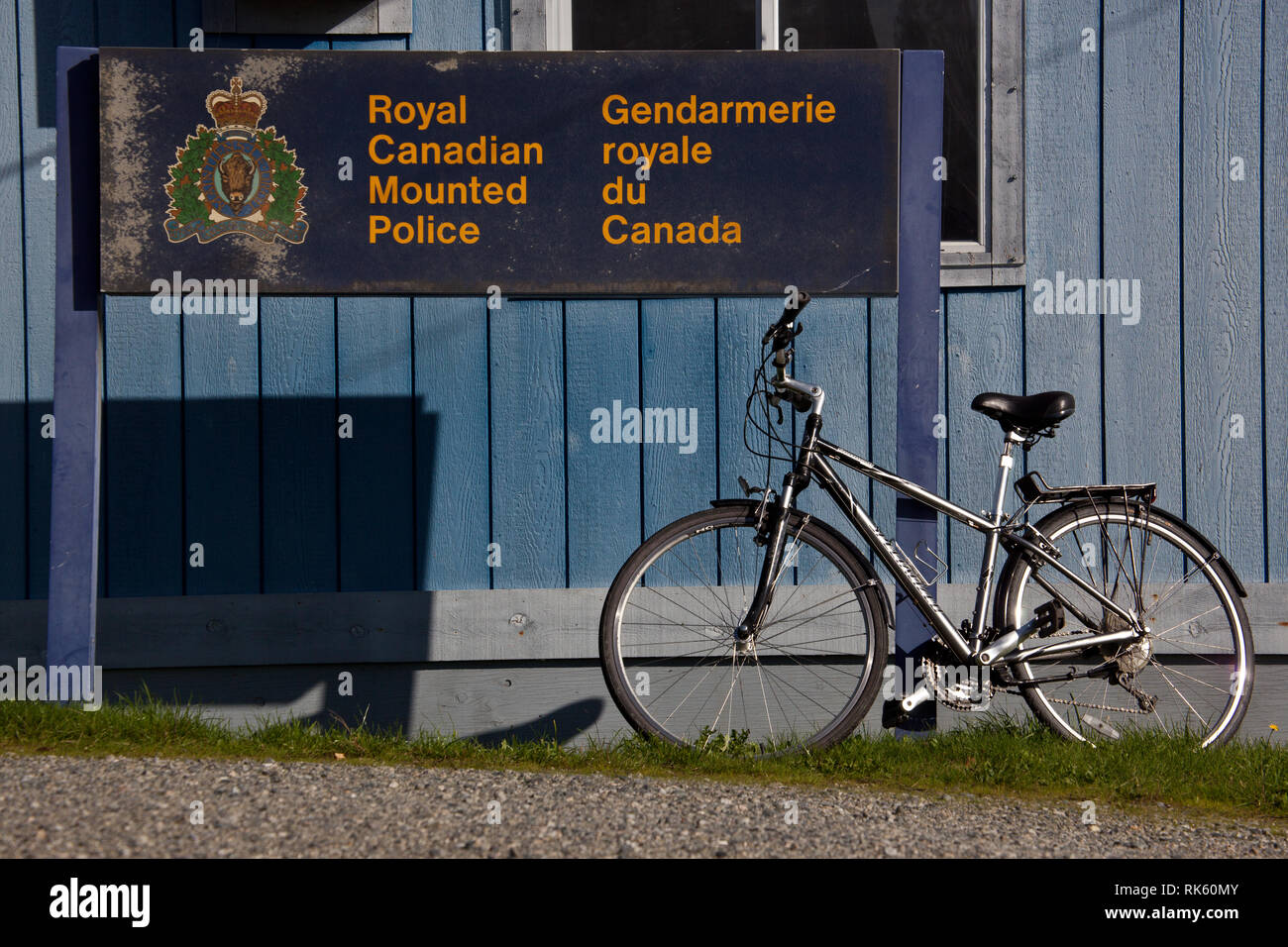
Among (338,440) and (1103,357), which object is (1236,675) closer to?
(1103,357)

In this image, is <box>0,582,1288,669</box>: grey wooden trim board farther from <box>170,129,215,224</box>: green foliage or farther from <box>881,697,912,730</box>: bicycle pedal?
<box>170,129,215,224</box>: green foliage

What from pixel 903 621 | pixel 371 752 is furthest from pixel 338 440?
pixel 903 621

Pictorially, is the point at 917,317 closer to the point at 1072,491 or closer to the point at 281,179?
the point at 1072,491

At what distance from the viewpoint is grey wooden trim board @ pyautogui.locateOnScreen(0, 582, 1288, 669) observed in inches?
155

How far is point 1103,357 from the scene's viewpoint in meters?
4.06

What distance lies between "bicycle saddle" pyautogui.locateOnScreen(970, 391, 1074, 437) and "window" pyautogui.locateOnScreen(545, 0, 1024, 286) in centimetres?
104

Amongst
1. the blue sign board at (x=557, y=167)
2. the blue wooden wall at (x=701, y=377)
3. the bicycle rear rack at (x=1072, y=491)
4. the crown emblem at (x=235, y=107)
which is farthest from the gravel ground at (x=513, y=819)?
the crown emblem at (x=235, y=107)

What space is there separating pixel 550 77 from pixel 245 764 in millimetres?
2168

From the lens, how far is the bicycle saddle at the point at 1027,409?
311 centimetres

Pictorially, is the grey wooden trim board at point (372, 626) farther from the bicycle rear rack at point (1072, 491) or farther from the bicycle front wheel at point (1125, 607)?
the bicycle rear rack at point (1072, 491)

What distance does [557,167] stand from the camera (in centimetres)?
317

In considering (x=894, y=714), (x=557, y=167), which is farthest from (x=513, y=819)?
(x=557, y=167)

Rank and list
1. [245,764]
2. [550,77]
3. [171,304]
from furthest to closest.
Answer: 1. [171,304]
2. [550,77]
3. [245,764]

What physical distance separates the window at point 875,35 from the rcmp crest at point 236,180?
1.33 m
